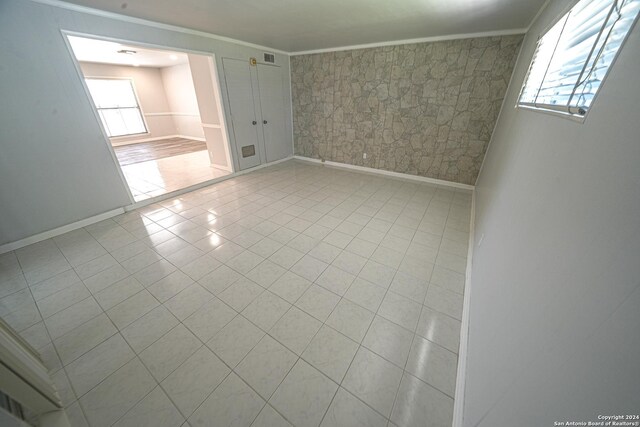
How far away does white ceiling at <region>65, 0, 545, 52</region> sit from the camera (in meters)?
2.45

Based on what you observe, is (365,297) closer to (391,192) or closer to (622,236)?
(622,236)

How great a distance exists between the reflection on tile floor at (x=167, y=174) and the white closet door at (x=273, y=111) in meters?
1.38

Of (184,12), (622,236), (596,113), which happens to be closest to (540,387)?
(622,236)

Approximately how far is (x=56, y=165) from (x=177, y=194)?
1.46 metres

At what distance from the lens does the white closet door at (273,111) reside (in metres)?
4.97

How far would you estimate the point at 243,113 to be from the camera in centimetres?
470

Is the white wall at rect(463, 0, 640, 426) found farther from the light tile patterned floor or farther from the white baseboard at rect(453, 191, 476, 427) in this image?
the light tile patterned floor

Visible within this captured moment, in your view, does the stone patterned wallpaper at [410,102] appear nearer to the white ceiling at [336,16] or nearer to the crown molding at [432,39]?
the crown molding at [432,39]

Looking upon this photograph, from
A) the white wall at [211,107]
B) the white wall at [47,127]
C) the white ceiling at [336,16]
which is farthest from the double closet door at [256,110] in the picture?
the white wall at [47,127]

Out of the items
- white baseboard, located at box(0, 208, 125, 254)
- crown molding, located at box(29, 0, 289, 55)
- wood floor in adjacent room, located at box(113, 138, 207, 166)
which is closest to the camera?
crown molding, located at box(29, 0, 289, 55)

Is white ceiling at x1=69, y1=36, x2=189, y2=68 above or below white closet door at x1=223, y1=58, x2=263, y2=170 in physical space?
above

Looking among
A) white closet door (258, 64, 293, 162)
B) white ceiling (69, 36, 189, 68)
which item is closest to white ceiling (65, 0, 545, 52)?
white closet door (258, 64, 293, 162)

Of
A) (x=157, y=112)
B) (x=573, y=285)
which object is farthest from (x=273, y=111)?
(x=157, y=112)

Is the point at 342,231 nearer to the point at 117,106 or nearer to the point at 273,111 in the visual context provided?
the point at 273,111
